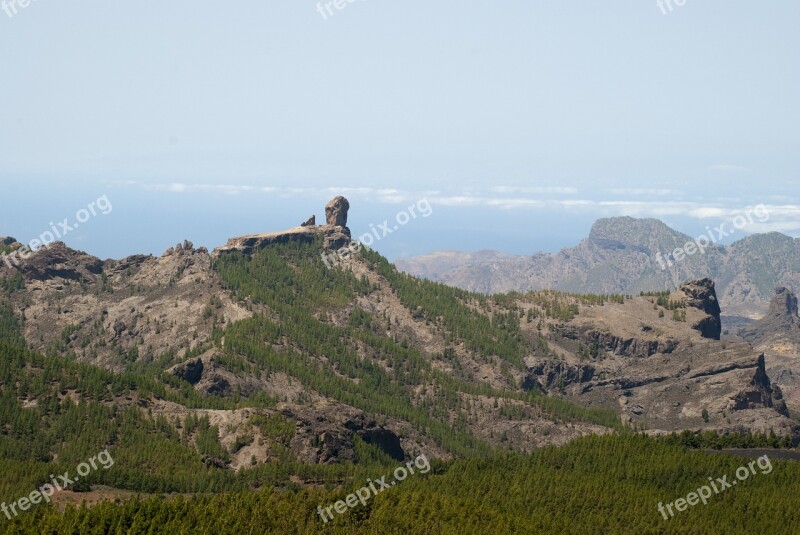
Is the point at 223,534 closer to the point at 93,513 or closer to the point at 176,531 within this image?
the point at 176,531

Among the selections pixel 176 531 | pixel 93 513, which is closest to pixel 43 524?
pixel 93 513

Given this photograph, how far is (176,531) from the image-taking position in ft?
648

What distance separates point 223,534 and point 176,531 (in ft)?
25.8

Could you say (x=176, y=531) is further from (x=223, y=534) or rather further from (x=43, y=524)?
(x=43, y=524)

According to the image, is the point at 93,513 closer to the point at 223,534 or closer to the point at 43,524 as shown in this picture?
the point at 43,524

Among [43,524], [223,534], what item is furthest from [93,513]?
[223,534]

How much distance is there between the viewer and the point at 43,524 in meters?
195

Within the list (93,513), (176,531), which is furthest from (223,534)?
(93,513)

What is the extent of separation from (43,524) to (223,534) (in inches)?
1166

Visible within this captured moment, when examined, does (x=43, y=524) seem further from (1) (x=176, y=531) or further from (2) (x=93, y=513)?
(1) (x=176, y=531)

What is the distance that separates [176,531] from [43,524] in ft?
71.5

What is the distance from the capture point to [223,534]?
199250 mm

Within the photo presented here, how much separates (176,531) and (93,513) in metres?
14.6
